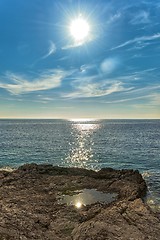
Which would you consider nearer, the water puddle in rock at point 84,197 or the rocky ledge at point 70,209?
the rocky ledge at point 70,209

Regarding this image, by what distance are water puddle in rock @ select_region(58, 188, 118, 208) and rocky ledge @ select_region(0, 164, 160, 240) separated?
66cm

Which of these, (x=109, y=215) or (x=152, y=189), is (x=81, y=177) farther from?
(x=109, y=215)

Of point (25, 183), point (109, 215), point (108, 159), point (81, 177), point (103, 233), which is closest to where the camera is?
point (103, 233)

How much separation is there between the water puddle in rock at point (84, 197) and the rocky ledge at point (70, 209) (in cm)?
66

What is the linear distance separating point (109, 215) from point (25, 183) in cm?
1628

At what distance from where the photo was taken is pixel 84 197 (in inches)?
1186

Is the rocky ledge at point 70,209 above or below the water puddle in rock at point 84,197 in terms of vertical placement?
above

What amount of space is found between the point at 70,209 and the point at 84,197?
16.5 ft

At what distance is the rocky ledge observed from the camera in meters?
18.6

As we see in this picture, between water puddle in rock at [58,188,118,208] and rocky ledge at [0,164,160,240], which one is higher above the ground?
rocky ledge at [0,164,160,240]

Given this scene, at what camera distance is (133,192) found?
3052cm

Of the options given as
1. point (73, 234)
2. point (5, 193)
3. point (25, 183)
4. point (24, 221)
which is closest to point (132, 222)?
point (73, 234)

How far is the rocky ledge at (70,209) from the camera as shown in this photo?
61.2ft

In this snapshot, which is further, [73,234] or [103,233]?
[73,234]
